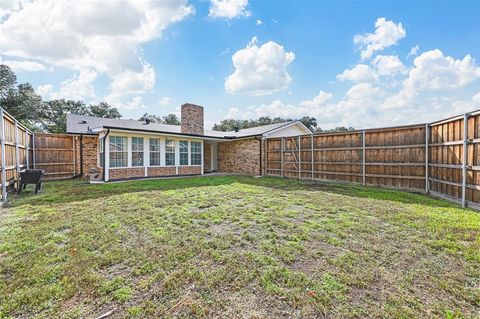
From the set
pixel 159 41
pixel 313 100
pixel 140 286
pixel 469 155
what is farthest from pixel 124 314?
pixel 313 100

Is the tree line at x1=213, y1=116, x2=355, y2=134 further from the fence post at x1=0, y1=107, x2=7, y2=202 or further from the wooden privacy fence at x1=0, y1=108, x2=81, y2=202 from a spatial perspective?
the fence post at x1=0, y1=107, x2=7, y2=202

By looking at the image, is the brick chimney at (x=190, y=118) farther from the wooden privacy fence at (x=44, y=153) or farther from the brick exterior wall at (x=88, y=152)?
the wooden privacy fence at (x=44, y=153)

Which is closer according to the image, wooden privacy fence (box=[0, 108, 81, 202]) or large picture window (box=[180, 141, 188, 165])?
wooden privacy fence (box=[0, 108, 81, 202])

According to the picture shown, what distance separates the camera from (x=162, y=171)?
40.1ft

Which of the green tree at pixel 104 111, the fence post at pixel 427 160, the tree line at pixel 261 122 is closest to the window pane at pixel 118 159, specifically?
the fence post at pixel 427 160

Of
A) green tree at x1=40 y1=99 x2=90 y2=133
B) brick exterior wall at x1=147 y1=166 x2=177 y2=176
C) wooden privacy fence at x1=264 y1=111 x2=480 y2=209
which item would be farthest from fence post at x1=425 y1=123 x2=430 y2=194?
green tree at x1=40 y1=99 x2=90 y2=133

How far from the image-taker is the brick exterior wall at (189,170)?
1303 centimetres

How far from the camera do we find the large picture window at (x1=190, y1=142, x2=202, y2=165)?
13.6m

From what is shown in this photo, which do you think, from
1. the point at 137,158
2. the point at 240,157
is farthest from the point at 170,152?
the point at 240,157

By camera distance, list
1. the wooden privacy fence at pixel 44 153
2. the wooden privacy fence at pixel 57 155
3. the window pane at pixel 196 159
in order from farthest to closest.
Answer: the window pane at pixel 196 159
the wooden privacy fence at pixel 57 155
the wooden privacy fence at pixel 44 153

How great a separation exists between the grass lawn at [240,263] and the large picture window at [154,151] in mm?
6970

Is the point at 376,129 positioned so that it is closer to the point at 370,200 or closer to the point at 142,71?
the point at 370,200

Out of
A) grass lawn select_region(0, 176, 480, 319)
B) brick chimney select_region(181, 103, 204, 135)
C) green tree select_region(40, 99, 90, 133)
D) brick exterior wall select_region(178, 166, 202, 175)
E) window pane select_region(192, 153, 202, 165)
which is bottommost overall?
grass lawn select_region(0, 176, 480, 319)

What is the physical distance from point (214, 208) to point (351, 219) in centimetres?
291
